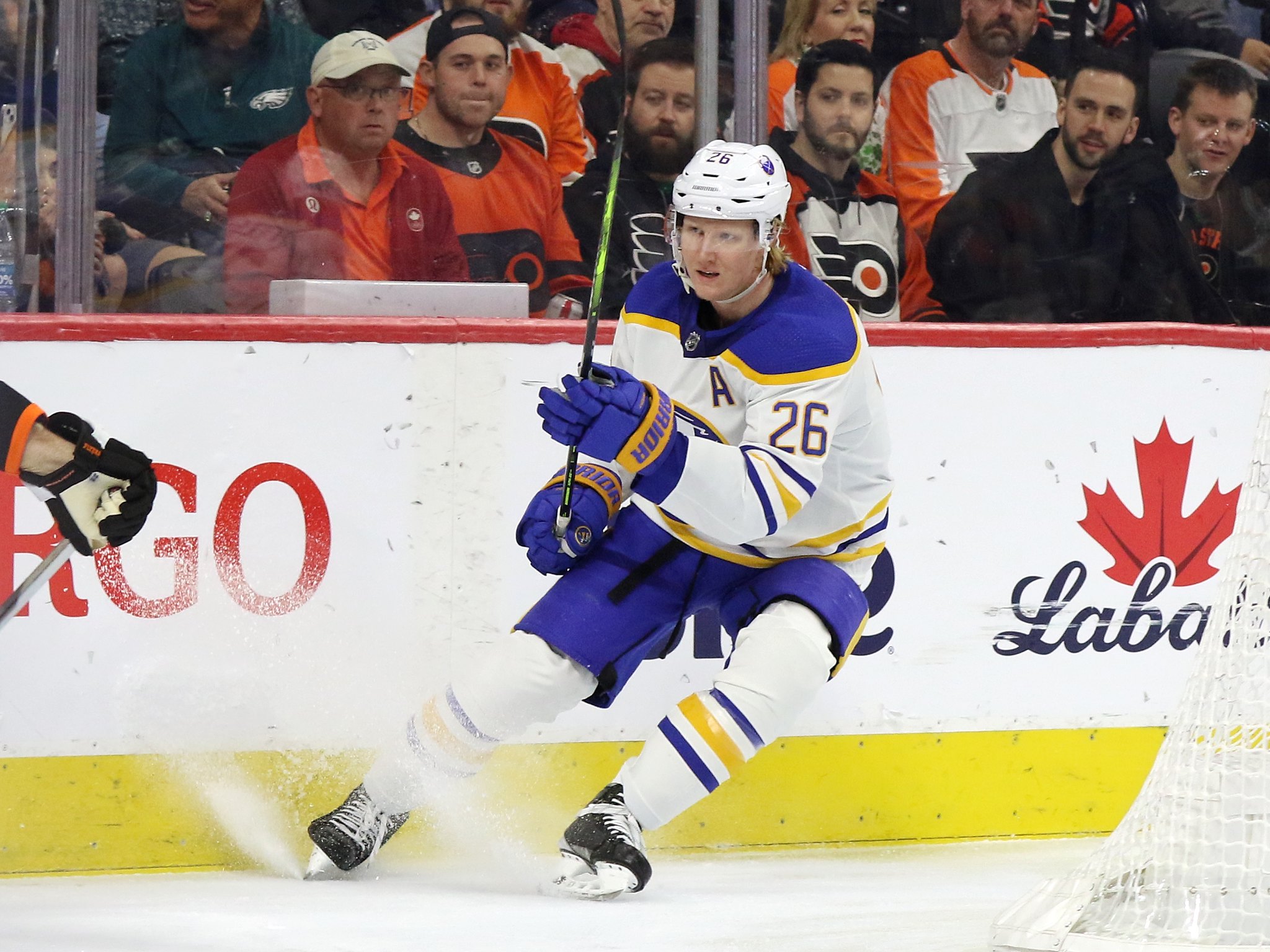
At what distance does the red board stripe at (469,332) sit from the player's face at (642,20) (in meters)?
0.68

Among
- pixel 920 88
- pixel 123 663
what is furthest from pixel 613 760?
pixel 920 88

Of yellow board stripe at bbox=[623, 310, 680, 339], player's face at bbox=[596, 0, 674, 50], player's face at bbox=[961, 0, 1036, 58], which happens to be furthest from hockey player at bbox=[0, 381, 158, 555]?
player's face at bbox=[961, 0, 1036, 58]

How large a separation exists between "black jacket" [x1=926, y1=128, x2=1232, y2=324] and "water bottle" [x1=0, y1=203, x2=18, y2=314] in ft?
6.25

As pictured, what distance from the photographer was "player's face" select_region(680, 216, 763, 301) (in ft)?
8.32

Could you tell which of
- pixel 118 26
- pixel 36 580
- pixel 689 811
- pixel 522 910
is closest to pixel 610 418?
pixel 522 910

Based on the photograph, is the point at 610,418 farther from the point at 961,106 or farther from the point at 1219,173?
the point at 1219,173

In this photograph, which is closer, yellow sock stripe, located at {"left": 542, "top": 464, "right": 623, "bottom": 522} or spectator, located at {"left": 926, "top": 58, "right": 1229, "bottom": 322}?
yellow sock stripe, located at {"left": 542, "top": 464, "right": 623, "bottom": 522}

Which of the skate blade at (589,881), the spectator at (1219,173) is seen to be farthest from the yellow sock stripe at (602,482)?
the spectator at (1219,173)

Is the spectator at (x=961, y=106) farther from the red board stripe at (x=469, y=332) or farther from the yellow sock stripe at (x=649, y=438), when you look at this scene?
the yellow sock stripe at (x=649, y=438)

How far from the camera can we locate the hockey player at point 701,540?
2465 mm

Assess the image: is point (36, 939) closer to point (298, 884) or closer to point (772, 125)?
Result: point (298, 884)

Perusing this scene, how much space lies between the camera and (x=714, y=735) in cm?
250

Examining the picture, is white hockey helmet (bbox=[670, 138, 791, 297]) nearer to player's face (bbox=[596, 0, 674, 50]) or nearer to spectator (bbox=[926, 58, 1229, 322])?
player's face (bbox=[596, 0, 674, 50])

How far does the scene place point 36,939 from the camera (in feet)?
7.48
